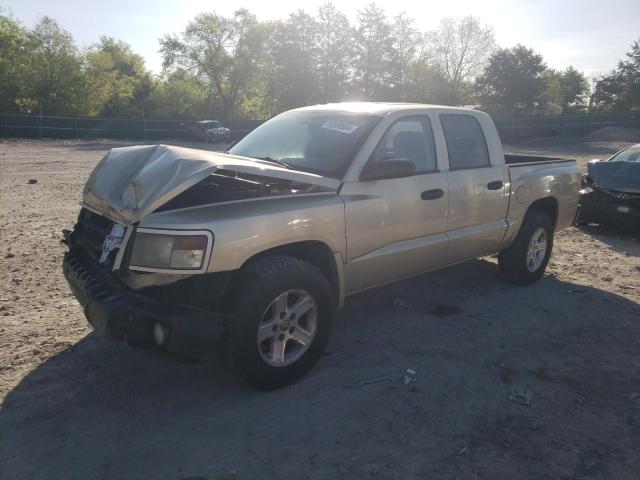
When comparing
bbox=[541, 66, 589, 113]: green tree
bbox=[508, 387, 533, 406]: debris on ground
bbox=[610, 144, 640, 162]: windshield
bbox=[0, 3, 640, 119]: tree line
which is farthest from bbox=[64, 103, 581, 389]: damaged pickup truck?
bbox=[541, 66, 589, 113]: green tree

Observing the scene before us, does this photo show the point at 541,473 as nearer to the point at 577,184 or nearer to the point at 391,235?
the point at 391,235

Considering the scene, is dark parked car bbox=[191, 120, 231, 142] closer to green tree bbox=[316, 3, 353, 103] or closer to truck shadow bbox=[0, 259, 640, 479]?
green tree bbox=[316, 3, 353, 103]

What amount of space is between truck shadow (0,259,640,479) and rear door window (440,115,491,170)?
152 cm

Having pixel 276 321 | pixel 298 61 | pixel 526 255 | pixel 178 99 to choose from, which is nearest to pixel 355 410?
pixel 276 321

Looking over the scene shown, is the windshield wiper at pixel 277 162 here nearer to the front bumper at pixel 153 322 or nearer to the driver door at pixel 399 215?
the driver door at pixel 399 215

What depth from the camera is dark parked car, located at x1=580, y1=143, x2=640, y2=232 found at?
818 cm

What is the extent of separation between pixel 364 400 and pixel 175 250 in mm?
1542

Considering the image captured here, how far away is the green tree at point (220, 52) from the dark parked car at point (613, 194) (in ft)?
175

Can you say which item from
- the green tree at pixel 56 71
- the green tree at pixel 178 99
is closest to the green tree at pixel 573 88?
the green tree at pixel 178 99

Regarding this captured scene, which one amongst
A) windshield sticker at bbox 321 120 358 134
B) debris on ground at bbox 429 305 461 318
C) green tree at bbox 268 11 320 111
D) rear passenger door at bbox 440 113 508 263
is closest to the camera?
windshield sticker at bbox 321 120 358 134

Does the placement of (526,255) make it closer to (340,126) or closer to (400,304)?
(400,304)

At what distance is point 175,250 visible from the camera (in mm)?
2996

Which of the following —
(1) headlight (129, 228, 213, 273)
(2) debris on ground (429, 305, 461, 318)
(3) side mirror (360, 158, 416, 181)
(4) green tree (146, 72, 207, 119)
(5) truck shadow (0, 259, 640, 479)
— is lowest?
(5) truck shadow (0, 259, 640, 479)

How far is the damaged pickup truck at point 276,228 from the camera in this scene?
3031mm
